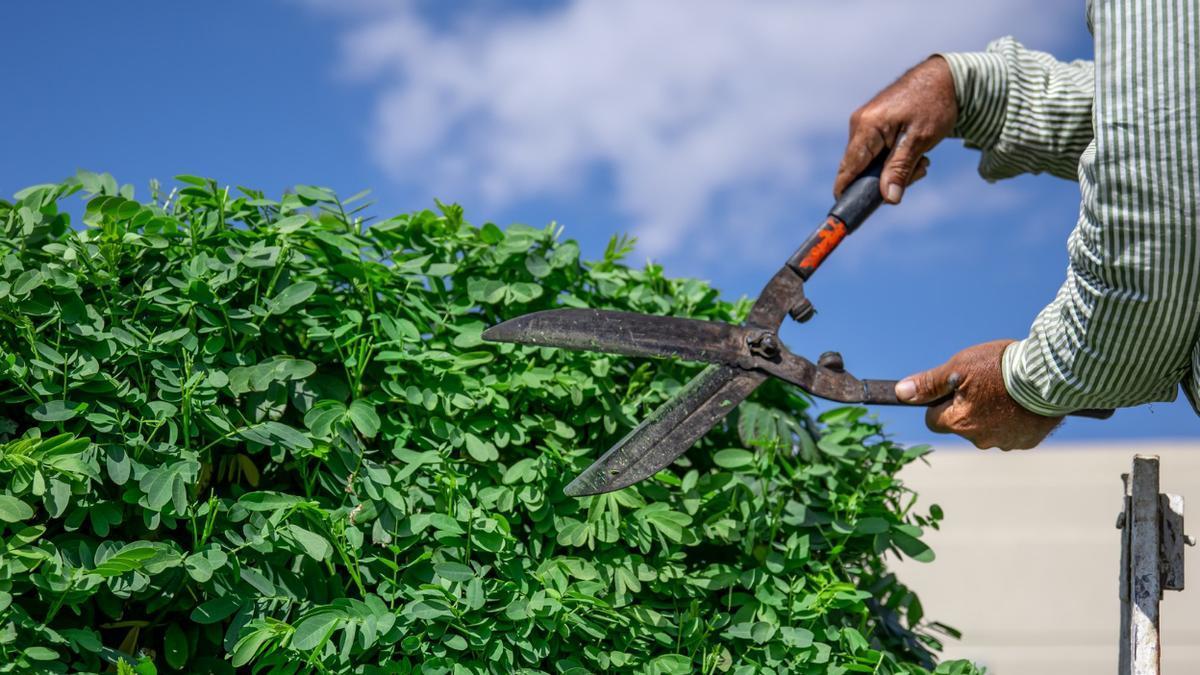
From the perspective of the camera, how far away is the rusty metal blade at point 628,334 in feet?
7.55

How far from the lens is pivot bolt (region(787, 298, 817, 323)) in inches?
102

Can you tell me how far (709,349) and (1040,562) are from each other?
15.2ft

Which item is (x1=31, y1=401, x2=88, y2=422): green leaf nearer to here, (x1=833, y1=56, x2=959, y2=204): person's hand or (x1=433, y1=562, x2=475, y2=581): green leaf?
(x1=433, y1=562, x2=475, y2=581): green leaf

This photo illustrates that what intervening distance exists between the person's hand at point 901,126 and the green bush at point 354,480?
65cm

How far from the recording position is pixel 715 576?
239 cm

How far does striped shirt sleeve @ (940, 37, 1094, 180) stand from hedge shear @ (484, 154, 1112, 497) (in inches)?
14.1

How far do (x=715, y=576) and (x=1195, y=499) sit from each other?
213 inches

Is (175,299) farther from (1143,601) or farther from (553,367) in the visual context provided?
(1143,601)

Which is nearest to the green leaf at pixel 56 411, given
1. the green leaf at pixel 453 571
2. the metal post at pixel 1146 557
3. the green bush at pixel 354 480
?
the green bush at pixel 354 480

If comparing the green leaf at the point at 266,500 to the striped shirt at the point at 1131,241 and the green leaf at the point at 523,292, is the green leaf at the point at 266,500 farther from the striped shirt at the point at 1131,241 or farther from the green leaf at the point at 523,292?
the striped shirt at the point at 1131,241

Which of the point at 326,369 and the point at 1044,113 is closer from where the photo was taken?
the point at 326,369

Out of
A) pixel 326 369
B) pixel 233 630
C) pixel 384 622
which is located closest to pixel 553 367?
pixel 326 369

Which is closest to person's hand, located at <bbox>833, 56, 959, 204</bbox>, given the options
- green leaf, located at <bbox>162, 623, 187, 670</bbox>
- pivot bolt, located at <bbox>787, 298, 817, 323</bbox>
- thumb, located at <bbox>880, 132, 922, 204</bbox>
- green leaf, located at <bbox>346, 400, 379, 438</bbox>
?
thumb, located at <bbox>880, 132, 922, 204</bbox>

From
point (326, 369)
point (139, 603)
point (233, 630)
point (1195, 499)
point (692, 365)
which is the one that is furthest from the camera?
point (1195, 499)
